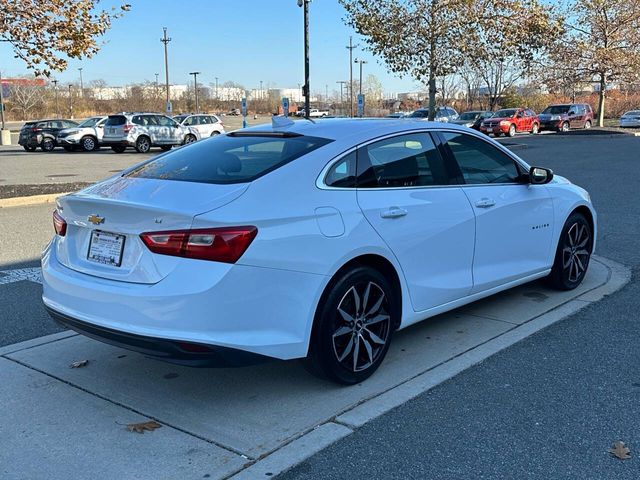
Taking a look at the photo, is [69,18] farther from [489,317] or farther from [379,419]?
[379,419]

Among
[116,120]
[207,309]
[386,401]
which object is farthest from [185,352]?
[116,120]

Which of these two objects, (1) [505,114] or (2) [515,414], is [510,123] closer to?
(1) [505,114]

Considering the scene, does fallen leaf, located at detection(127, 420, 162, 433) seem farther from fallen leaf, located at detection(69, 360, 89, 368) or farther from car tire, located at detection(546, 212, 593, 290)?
car tire, located at detection(546, 212, 593, 290)

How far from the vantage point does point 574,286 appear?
19.2 ft

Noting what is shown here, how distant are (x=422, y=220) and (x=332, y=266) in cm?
91

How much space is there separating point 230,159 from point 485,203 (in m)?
1.94

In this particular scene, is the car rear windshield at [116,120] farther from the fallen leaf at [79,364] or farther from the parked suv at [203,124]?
the fallen leaf at [79,364]

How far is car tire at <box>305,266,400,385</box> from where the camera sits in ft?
11.8

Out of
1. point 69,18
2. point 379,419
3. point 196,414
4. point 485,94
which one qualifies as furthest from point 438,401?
point 485,94

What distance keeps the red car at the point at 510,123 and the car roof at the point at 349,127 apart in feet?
105

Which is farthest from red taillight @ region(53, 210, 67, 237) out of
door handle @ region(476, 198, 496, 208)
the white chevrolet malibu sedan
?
door handle @ region(476, 198, 496, 208)

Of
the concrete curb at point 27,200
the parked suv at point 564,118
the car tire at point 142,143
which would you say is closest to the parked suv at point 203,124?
the car tire at point 142,143

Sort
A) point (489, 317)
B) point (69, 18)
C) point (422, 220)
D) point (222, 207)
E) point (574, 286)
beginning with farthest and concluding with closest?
point (69, 18) < point (574, 286) < point (489, 317) < point (422, 220) < point (222, 207)

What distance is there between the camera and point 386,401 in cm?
364
